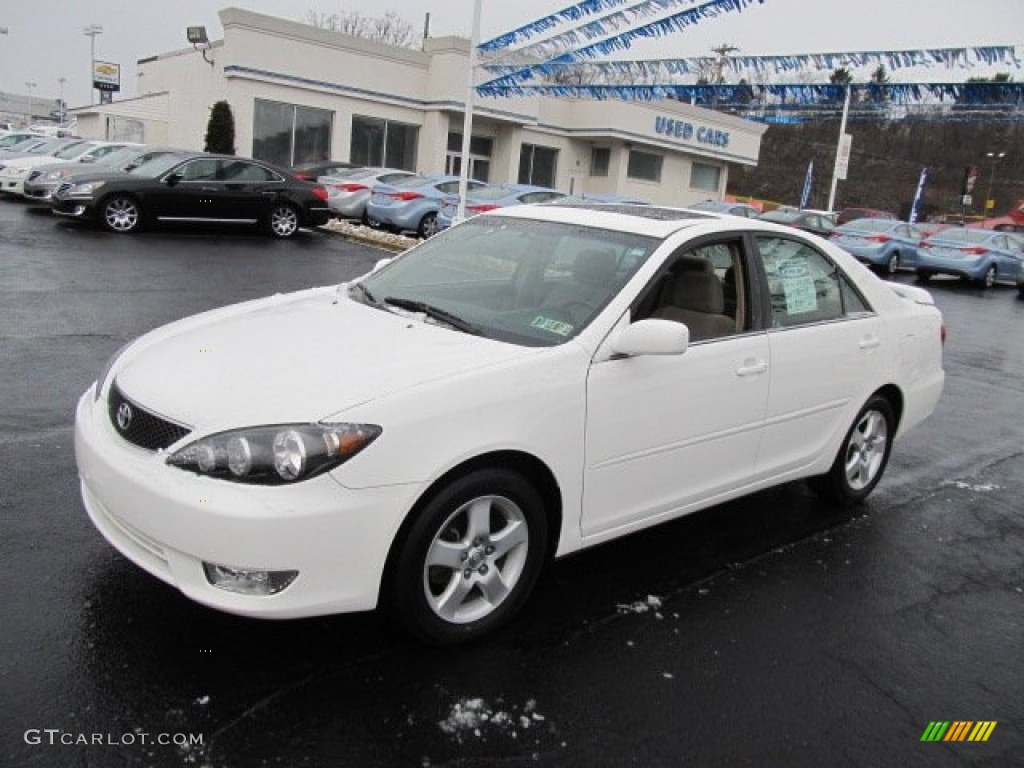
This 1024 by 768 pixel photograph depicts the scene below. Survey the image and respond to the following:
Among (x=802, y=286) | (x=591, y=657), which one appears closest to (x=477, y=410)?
(x=591, y=657)

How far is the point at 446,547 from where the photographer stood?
125 inches

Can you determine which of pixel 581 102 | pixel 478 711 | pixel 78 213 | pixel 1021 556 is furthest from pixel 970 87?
pixel 581 102

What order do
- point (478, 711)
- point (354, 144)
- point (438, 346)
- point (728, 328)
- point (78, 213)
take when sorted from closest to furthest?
1. point (478, 711)
2. point (438, 346)
3. point (728, 328)
4. point (78, 213)
5. point (354, 144)

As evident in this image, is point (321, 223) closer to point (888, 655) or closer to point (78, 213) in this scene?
point (78, 213)

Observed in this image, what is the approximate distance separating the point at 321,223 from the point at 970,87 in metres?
11.4

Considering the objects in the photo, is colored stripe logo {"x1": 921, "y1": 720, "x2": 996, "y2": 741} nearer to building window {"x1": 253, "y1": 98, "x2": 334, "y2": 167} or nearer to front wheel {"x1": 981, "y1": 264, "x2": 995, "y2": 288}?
front wheel {"x1": 981, "y1": 264, "x2": 995, "y2": 288}

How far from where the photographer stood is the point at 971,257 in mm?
22641

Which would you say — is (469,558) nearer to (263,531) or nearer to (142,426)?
(263,531)

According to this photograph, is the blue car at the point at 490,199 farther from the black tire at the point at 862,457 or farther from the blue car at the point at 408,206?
the black tire at the point at 862,457

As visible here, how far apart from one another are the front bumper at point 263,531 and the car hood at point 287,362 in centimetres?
22

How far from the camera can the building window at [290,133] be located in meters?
Result: 28.5

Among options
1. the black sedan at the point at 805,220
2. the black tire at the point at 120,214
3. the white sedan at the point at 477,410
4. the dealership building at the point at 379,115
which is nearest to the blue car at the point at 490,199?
the black tire at the point at 120,214

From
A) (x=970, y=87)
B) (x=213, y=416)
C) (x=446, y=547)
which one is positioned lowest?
(x=446, y=547)

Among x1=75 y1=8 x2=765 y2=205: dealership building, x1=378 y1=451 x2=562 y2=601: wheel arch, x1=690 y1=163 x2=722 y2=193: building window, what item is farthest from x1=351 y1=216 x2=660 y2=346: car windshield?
x1=690 y1=163 x2=722 y2=193: building window
